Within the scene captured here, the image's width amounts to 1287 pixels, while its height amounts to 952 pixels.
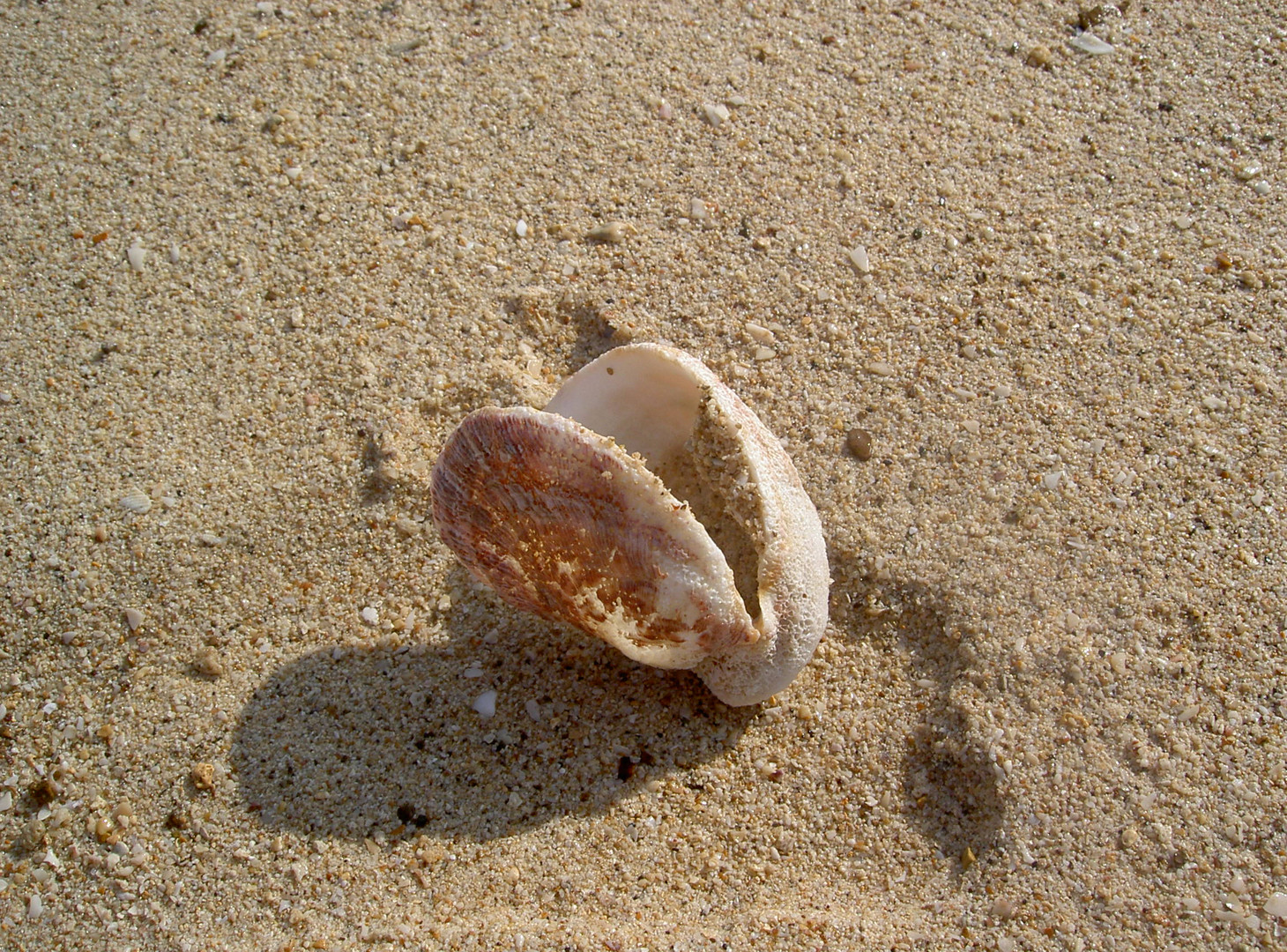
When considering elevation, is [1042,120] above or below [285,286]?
above

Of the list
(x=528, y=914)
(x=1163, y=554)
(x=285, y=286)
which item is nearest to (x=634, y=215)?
(x=285, y=286)

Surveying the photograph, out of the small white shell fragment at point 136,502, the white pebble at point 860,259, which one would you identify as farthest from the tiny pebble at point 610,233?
the small white shell fragment at point 136,502

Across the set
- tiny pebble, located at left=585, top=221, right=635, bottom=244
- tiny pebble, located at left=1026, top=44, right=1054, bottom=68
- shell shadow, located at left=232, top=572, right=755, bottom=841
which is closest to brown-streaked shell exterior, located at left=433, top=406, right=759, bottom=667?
shell shadow, located at left=232, top=572, right=755, bottom=841

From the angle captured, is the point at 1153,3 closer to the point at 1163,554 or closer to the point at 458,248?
the point at 1163,554

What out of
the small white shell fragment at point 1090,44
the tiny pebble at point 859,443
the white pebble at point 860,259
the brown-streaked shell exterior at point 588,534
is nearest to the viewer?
the brown-streaked shell exterior at point 588,534

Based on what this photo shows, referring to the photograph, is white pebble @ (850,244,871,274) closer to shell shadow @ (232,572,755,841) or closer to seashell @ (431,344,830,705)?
seashell @ (431,344,830,705)

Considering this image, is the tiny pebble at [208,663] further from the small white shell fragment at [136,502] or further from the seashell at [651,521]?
the seashell at [651,521]

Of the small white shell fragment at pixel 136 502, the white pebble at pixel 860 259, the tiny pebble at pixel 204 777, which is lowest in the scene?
the tiny pebble at pixel 204 777
